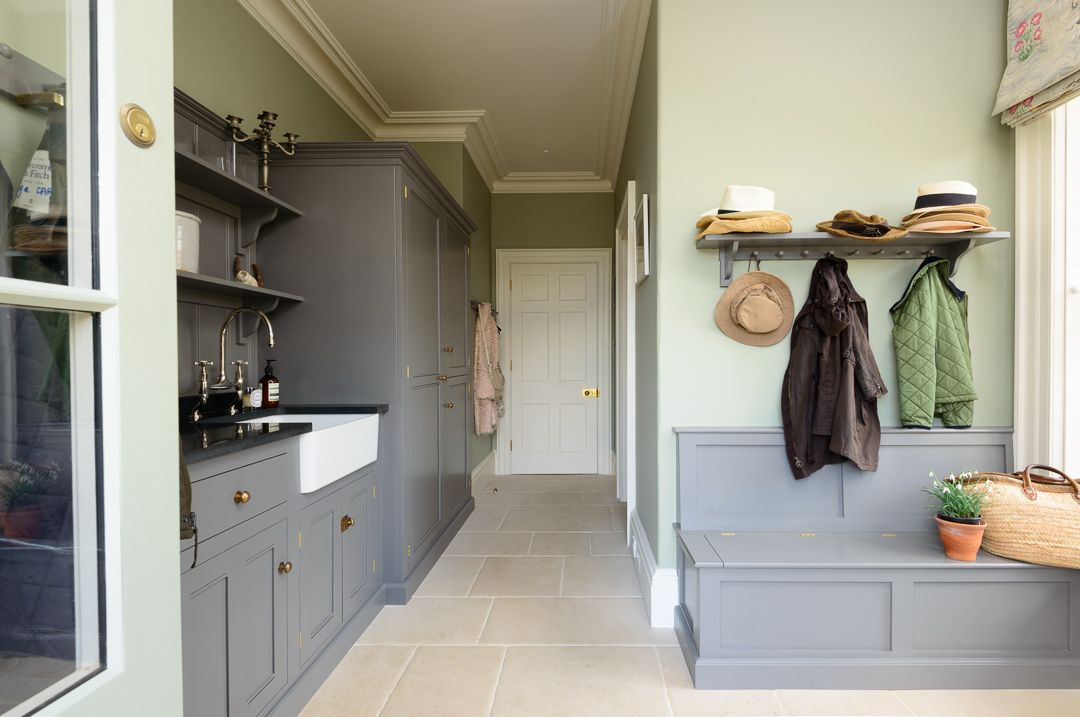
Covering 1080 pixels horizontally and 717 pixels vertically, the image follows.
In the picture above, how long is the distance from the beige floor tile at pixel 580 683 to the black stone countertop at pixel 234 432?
1137mm

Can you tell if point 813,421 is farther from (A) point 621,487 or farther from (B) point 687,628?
(A) point 621,487

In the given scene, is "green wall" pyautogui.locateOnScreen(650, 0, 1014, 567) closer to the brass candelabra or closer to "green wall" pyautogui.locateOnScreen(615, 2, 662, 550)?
"green wall" pyautogui.locateOnScreen(615, 2, 662, 550)

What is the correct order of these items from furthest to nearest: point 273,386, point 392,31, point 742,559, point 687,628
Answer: point 392,31, point 273,386, point 687,628, point 742,559

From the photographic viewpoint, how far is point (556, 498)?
434 cm

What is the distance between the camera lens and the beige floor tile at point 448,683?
5.88 ft

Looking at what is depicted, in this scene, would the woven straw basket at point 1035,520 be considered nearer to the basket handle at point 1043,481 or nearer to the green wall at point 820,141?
the basket handle at point 1043,481

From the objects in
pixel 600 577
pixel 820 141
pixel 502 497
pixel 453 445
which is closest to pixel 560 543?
pixel 600 577

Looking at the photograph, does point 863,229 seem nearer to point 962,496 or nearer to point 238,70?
point 962,496

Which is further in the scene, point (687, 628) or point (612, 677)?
point (687, 628)

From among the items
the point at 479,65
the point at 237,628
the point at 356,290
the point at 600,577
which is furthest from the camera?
the point at 479,65

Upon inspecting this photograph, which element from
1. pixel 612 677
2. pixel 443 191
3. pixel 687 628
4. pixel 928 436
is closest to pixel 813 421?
pixel 928 436

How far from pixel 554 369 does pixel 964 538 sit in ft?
11.7

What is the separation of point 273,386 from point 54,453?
2.02 meters

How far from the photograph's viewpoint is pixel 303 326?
8.14 feet
